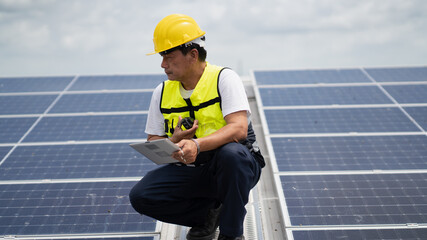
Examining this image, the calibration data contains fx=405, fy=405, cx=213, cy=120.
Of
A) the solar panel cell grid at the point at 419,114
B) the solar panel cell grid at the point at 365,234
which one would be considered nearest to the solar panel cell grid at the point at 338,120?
the solar panel cell grid at the point at 419,114

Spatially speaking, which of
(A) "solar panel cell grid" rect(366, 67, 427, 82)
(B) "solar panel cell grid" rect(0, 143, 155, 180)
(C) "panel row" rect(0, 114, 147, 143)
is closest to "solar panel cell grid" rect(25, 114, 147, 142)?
(C) "panel row" rect(0, 114, 147, 143)

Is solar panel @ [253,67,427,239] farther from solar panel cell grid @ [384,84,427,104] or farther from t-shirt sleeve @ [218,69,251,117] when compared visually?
t-shirt sleeve @ [218,69,251,117]

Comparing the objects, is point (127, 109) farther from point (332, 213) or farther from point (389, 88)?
point (389, 88)

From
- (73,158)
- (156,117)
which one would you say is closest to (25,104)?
(73,158)

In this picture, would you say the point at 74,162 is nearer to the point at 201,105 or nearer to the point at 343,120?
the point at 201,105

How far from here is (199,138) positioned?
3154 millimetres

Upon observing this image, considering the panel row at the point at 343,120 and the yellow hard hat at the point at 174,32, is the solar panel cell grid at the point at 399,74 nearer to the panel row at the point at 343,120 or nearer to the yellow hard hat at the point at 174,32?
the panel row at the point at 343,120

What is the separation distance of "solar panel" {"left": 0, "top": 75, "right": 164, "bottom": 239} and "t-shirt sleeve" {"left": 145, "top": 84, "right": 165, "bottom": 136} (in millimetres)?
1146

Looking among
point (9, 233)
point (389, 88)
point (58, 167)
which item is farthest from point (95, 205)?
point (389, 88)

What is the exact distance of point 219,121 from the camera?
3.46 m

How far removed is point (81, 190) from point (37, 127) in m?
2.56

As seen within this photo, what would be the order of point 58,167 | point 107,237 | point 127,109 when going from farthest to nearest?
point 127,109 < point 58,167 < point 107,237

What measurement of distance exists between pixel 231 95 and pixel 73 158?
3.48 m

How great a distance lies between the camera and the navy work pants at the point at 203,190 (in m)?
3.10
